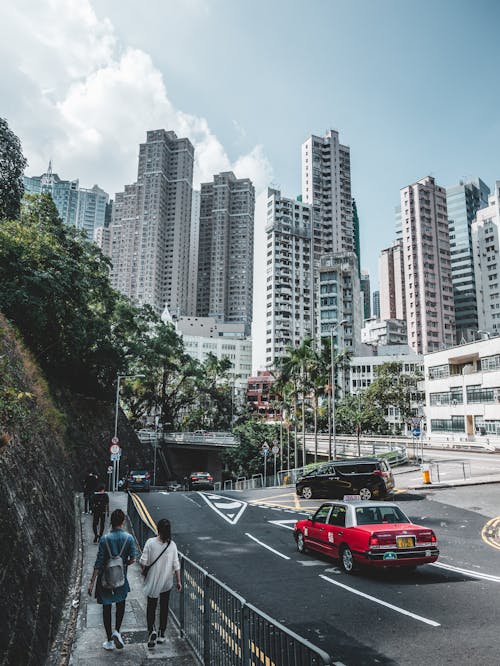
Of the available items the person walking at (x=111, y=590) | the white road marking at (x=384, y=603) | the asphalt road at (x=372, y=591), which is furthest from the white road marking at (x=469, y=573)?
the person walking at (x=111, y=590)

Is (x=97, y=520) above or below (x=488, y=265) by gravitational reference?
below

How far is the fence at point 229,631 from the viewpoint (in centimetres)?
419

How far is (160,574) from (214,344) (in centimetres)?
14626

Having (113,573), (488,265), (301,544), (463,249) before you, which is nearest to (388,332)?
(488,265)

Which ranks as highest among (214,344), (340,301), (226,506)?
(340,301)

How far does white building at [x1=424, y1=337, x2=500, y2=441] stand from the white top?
1923 inches

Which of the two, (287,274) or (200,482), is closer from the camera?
(200,482)

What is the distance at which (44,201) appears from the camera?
→ 3781 centimetres

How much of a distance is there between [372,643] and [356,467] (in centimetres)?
1574

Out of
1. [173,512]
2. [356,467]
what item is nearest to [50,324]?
[173,512]

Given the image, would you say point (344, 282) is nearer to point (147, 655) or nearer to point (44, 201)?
point (44, 201)

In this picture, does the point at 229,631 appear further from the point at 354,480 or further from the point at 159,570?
the point at 354,480

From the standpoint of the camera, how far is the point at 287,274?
138 meters

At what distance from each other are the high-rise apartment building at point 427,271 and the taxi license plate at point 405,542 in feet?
413
